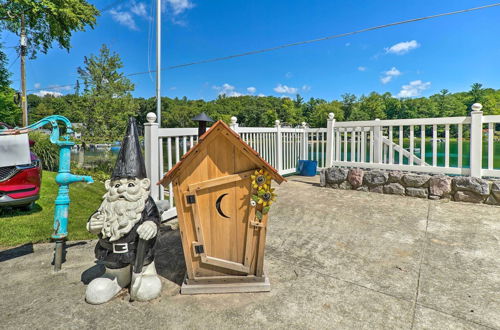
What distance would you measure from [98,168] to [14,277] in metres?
9.21

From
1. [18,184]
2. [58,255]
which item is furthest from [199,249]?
[18,184]

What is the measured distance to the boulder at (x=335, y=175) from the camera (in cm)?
533

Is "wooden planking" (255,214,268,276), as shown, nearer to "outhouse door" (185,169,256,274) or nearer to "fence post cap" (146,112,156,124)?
"outhouse door" (185,169,256,274)

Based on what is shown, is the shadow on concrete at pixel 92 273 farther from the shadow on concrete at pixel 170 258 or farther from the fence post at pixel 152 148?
the fence post at pixel 152 148

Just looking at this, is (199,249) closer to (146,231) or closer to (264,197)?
(146,231)

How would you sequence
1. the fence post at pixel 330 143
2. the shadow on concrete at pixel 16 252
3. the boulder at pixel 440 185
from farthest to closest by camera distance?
1. the fence post at pixel 330 143
2. the boulder at pixel 440 185
3. the shadow on concrete at pixel 16 252

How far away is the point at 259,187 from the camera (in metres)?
1.92

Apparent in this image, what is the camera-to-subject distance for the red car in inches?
137

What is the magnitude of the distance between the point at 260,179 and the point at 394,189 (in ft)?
12.5

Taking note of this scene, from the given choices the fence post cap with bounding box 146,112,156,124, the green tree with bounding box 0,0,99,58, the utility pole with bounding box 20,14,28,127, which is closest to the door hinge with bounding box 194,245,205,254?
the fence post cap with bounding box 146,112,156,124

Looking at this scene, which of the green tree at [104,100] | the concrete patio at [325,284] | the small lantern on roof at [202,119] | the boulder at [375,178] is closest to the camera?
the concrete patio at [325,284]

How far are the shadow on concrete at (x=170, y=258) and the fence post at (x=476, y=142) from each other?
4453mm

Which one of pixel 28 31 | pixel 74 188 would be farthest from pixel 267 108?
pixel 74 188

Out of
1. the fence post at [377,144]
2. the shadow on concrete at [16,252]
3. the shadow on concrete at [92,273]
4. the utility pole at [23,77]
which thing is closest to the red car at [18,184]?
the shadow on concrete at [16,252]
